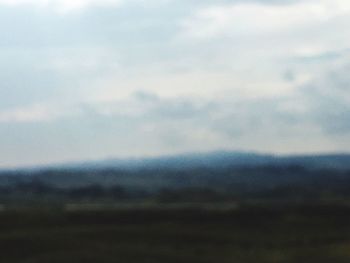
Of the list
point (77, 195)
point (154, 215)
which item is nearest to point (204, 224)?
point (154, 215)

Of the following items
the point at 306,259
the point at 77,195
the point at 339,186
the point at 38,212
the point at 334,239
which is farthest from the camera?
the point at 339,186

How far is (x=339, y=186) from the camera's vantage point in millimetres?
108312

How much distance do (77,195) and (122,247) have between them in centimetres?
6331

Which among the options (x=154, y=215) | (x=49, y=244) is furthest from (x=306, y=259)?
(x=154, y=215)

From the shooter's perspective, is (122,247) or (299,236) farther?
(299,236)

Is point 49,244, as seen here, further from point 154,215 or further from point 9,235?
point 154,215

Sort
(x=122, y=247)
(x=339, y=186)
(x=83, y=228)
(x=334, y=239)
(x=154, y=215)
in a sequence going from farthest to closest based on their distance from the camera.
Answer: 1. (x=339, y=186)
2. (x=154, y=215)
3. (x=83, y=228)
4. (x=334, y=239)
5. (x=122, y=247)

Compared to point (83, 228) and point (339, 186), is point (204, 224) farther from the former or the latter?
point (339, 186)

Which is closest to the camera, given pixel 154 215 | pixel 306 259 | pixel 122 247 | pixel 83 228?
pixel 306 259

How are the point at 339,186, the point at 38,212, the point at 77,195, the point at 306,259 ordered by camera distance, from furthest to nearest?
the point at 339,186 < the point at 77,195 < the point at 38,212 < the point at 306,259

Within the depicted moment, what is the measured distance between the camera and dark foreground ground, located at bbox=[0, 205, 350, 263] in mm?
36812

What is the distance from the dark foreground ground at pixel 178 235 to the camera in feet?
121

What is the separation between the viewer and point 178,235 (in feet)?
148

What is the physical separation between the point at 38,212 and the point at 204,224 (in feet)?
48.6
